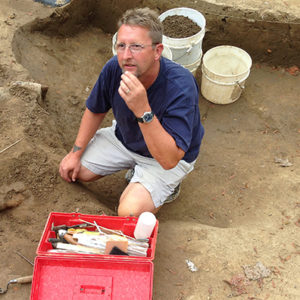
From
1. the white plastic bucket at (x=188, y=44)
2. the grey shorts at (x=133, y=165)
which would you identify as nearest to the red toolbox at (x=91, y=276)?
the grey shorts at (x=133, y=165)

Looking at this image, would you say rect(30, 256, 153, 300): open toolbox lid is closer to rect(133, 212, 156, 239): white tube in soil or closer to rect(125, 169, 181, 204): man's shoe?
rect(133, 212, 156, 239): white tube in soil

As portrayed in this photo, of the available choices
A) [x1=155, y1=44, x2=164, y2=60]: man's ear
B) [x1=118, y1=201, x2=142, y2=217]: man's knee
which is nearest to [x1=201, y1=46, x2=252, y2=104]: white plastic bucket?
[x1=155, y1=44, x2=164, y2=60]: man's ear

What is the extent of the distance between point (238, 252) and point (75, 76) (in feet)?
10.1

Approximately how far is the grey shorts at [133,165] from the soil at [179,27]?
164 cm

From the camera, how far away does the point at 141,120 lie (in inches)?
89.6

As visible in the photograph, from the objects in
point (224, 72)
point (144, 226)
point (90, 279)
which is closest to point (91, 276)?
point (90, 279)

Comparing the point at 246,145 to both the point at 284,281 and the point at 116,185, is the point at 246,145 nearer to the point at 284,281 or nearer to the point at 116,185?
the point at 116,185

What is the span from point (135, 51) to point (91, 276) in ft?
4.69

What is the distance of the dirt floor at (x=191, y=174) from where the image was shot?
2508mm

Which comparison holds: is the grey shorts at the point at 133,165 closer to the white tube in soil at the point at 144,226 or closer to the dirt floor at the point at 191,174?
the dirt floor at the point at 191,174

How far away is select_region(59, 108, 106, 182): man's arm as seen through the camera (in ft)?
10.2

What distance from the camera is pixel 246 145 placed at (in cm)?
427

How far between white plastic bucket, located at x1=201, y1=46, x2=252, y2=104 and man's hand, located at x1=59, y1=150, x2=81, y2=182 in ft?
7.03

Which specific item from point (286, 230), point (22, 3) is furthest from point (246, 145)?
point (22, 3)
